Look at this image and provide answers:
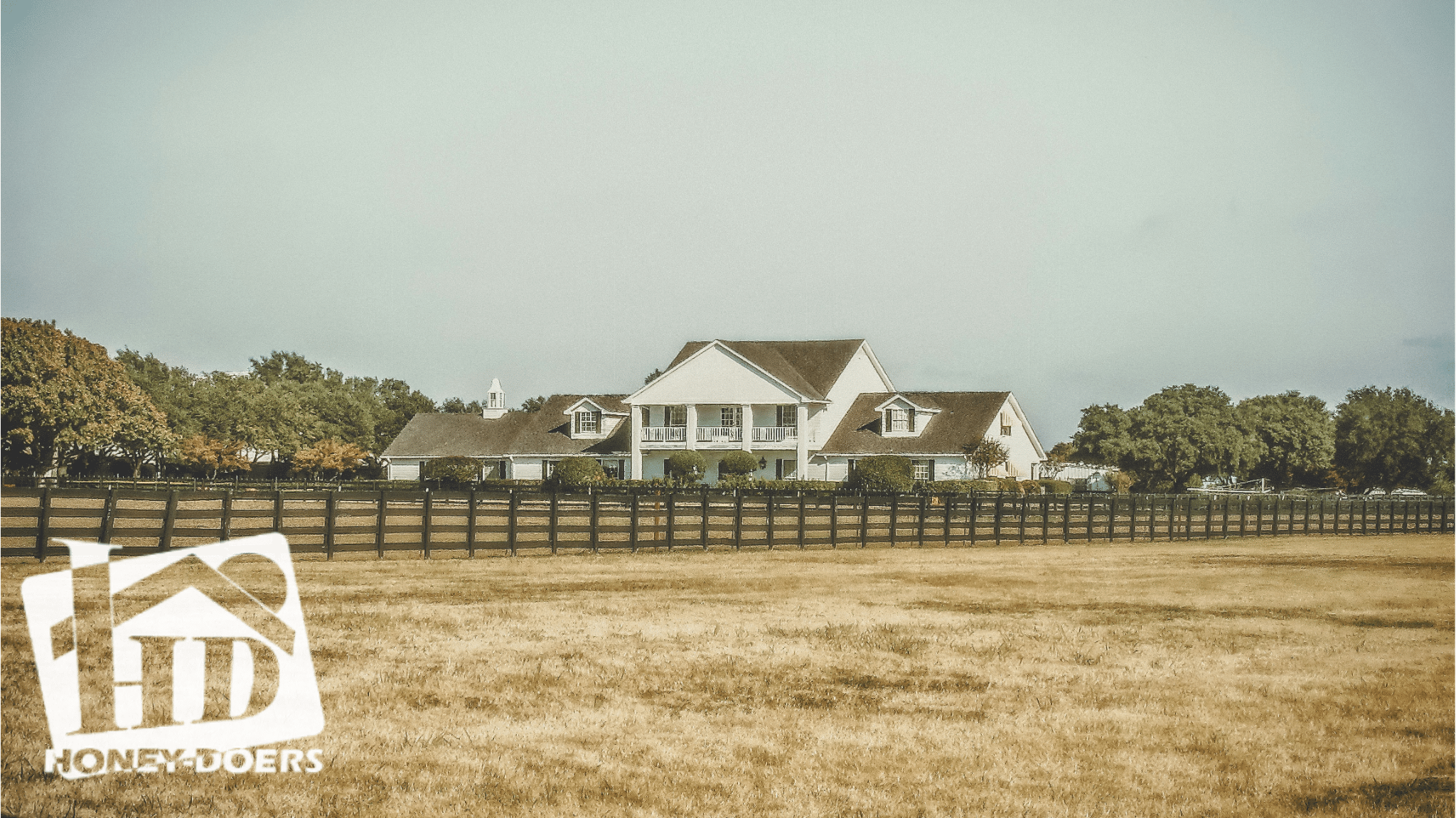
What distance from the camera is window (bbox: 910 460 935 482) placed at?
61.9 metres

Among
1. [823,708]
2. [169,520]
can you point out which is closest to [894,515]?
[169,520]

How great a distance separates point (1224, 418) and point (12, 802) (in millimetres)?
86337

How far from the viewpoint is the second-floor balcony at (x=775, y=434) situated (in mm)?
62750

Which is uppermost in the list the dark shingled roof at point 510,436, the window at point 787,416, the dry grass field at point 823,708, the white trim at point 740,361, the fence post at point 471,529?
the white trim at point 740,361

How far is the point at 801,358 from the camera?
68.7 meters

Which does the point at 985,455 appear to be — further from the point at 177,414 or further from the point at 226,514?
the point at 177,414

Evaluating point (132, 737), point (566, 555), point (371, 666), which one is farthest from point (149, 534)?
point (132, 737)

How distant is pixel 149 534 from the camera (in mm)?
20891

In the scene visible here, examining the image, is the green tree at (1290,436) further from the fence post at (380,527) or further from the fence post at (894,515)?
the fence post at (380,527)

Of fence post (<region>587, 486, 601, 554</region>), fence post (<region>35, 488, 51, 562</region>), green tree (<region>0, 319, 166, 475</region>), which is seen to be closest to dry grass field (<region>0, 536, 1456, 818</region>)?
fence post (<region>35, 488, 51, 562</region>)

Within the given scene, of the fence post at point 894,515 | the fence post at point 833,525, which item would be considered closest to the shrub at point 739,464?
the fence post at point 894,515

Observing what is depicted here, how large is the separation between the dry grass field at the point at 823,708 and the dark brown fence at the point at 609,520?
2614 mm

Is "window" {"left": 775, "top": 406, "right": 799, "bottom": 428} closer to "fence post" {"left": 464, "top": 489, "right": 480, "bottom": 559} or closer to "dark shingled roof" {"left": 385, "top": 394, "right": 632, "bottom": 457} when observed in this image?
"dark shingled roof" {"left": 385, "top": 394, "right": 632, "bottom": 457}

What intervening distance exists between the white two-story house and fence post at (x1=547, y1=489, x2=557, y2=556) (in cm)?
3627
